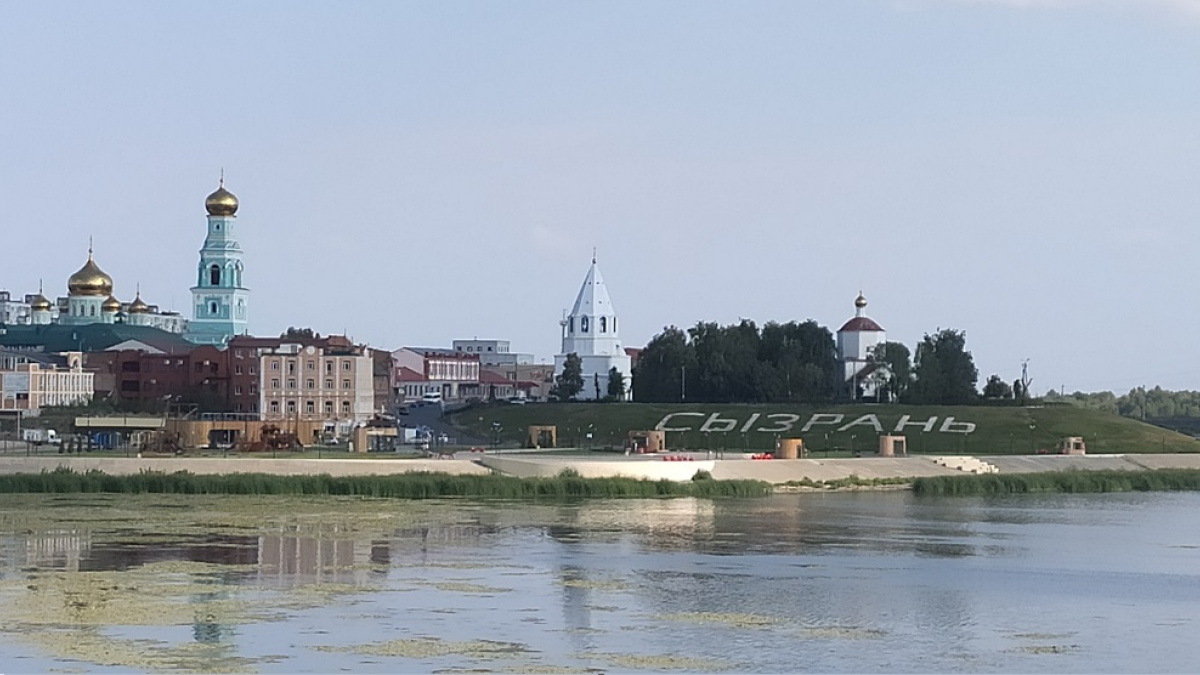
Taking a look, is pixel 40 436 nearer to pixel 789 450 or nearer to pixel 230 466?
pixel 230 466

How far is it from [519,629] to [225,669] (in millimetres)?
5236

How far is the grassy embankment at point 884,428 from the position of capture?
78.8 metres

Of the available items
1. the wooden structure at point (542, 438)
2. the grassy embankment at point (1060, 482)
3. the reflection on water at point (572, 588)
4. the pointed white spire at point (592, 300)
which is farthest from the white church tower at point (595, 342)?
the reflection on water at point (572, 588)

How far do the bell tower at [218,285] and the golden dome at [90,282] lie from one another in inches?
442

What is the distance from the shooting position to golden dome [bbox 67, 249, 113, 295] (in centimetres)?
12444

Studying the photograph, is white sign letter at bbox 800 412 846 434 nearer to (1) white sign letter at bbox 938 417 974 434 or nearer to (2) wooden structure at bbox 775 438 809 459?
(1) white sign letter at bbox 938 417 974 434

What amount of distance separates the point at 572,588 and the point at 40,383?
67949mm

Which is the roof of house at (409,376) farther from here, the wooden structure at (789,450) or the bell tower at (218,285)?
the wooden structure at (789,450)

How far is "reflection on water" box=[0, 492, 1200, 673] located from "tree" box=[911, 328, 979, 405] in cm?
4268

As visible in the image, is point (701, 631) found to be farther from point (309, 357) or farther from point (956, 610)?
point (309, 357)

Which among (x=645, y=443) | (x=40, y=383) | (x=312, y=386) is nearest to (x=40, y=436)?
(x=312, y=386)

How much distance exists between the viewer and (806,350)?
335 ft

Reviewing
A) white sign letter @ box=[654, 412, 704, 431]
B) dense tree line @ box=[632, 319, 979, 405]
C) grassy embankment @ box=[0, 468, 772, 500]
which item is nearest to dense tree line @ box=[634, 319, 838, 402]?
dense tree line @ box=[632, 319, 979, 405]

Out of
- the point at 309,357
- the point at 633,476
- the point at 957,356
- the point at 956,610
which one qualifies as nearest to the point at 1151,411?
the point at 957,356
